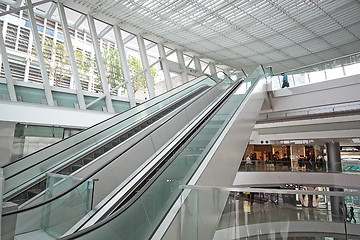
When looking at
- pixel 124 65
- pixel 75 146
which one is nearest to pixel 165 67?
pixel 124 65

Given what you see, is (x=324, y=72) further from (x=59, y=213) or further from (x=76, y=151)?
(x=59, y=213)

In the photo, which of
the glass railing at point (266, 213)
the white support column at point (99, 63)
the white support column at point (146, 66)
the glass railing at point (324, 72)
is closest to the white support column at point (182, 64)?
the white support column at point (146, 66)

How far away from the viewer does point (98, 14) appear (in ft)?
39.1

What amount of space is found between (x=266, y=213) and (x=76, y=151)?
4573 millimetres

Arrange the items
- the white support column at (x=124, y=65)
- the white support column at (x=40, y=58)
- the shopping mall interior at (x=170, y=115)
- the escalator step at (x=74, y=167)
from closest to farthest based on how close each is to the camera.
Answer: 1. the shopping mall interior at (x=170, y=115)
2. the escalator step at (x=74, y=167)
3. the white support column at (x=40, y=58)
4. the white support column at (x=124, y=65)

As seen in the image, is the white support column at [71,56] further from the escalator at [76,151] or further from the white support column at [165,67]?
the white support column at [165,67]

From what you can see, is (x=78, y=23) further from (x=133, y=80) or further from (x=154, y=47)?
(x=154, y=47)

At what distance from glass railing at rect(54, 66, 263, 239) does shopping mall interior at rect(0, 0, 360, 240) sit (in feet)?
0.05

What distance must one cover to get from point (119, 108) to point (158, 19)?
16.2ft

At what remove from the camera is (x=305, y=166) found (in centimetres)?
1496

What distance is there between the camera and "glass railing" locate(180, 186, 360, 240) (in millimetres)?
2215

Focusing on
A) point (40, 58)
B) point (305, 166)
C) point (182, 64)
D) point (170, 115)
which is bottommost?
point (305, 166)

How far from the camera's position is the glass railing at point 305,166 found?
1393 centimetres

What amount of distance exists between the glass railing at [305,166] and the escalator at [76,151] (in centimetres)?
826
